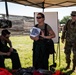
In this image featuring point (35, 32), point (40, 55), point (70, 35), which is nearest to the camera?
point (35, 32)

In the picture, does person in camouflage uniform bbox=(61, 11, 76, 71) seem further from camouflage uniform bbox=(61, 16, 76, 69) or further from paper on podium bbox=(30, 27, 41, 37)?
paper on podium bbox=(30, 27, 41, 37)

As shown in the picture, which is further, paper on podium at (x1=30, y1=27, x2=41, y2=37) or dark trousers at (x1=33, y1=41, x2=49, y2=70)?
dark trousers at (x1=33, y1=41, x2=49, y2=70)

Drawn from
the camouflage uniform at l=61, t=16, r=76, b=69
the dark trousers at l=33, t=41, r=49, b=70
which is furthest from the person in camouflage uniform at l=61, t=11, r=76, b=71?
the dark trousers at l=33, t=41, r=49, b=70

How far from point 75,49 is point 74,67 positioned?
62 centimetres

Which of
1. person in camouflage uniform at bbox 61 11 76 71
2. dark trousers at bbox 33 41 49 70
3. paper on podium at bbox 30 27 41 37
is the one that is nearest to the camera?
paper on podium at bbox 30 27 41 37

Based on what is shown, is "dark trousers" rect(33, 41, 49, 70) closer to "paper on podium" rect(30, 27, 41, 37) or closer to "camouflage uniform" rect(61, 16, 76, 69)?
"paper on podium" rect(30, 27, 41, 37)

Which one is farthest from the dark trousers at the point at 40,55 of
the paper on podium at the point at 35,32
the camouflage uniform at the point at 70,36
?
the camouflage uniform at the point at 70,36

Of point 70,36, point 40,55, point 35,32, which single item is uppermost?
point 35,32

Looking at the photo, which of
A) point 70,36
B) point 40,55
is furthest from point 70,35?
point 40,55

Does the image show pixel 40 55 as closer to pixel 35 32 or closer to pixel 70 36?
pixel 35 32

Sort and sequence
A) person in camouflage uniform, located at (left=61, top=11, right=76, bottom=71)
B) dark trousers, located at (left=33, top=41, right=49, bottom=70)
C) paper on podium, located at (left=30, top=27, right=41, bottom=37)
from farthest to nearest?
person in camouflage uniform, located at (left=61, top=11, right=76, bottom=71), dark trousers, located at (left=33, top=41, right=49, bottom=70), paper on podium, located at (left=30, top=27, right=41, bottom=37)

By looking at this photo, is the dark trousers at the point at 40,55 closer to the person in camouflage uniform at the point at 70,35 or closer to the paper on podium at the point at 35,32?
the paper on podium at the point at 35,32

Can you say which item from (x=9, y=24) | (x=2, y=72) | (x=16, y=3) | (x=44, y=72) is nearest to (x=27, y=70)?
(x=44, y=72)

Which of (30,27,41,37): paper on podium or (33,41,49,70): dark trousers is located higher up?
(30,27,41,37): paper on podium
